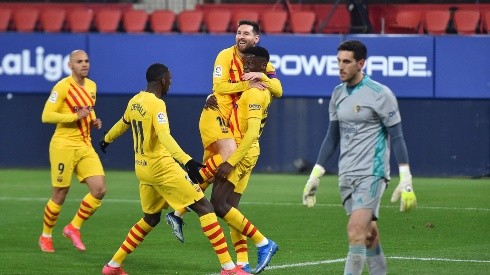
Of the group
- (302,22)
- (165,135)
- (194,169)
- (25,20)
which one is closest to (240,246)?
(194,169)

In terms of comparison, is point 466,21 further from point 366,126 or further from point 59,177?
point 366,126

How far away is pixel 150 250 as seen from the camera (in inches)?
526

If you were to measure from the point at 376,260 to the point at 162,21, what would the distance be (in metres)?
16.9

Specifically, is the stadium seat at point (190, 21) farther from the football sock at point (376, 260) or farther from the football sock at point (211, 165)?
the football sock at point (376, 260)

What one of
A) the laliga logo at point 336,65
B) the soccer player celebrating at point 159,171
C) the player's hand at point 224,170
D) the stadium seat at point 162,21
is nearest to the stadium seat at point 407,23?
the laliga logo at point 336,65

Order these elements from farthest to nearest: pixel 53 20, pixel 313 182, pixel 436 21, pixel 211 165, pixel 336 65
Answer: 1. pixel 53 20
2. pixel 436 21
3. pixel 336 65
4. pixel 211 165
5. pixel 313 182

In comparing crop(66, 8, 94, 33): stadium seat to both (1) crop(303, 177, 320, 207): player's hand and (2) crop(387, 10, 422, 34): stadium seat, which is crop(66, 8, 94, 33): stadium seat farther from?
(1) crop(303, 177, 320, 207): player's hand

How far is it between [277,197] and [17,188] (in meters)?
4.91

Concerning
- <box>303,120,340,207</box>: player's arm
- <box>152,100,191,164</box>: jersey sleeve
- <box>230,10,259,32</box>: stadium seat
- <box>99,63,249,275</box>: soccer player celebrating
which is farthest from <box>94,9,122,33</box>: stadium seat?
<box>303,120,340,207</box>: player's arm

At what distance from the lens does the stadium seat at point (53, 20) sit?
84.9ft

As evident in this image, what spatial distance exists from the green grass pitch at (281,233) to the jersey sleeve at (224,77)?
1812 millimetres

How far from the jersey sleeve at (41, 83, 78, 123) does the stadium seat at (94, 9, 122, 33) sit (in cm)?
1232

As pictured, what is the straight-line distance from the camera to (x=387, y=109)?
30.6ft

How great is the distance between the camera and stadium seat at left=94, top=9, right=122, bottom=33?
85.1 ft
